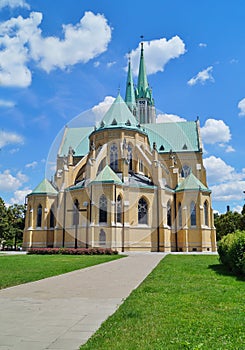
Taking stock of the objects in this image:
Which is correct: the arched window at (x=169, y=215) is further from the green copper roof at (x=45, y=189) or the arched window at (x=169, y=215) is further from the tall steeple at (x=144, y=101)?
the tall steeple at (x=144, y=101)

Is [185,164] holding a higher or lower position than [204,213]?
higher

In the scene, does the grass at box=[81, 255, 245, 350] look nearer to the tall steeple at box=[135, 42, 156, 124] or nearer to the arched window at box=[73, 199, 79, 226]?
the arched window at box=[73, 199, 79, 226]

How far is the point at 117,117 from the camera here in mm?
49156

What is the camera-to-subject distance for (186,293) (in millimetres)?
9305

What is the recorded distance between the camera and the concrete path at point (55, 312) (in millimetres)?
5098

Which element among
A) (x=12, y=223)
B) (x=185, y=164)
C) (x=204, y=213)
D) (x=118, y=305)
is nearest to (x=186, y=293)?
(x=118, y=305)

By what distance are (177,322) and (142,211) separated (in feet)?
119

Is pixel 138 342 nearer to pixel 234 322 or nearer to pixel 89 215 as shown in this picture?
pixel 234 322

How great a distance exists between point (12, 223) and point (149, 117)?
38651mm

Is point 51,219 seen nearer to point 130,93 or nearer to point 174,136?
point 174,136

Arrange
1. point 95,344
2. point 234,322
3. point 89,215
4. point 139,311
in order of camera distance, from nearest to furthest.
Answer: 1. point 95,344
2. point 234,322
3. point 139,311
4. point 89,215

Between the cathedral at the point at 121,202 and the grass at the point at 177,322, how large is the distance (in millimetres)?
29891

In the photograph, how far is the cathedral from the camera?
39688mm

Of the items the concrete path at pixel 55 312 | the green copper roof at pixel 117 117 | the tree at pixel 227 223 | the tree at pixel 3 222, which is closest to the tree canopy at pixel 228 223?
the tree at pixel 227 223
